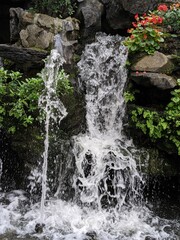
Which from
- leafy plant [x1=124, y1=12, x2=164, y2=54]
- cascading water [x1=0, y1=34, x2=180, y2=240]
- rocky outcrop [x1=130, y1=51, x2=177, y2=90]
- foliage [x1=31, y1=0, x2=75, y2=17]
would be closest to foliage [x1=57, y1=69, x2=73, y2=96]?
cascading water [x1=0, y1=34, x2=180, y2=240]

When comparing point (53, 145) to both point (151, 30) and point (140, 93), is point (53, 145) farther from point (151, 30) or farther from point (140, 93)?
point (151, 30)

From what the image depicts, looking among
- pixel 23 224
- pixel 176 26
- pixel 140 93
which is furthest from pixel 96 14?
pixel 23 224

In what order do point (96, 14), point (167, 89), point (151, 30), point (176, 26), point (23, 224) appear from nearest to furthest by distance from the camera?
point (23, 224), point (167, 89), point (151, 30), point (176, 26), point (96, 14)

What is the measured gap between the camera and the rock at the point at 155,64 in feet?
21.4

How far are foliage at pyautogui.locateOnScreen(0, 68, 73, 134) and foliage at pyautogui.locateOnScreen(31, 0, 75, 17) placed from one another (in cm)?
298

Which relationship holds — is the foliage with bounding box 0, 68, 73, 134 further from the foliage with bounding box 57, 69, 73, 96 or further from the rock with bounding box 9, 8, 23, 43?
the rock with bounding box 9, 8, 23, 43

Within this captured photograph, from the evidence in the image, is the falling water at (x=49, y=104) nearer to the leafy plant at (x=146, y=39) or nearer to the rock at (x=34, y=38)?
the rock at (x=34, y=38)

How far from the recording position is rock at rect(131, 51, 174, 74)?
21.4ft

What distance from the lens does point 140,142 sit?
22.5ft

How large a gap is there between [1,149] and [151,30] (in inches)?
171

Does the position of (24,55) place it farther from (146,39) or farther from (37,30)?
(146,39)

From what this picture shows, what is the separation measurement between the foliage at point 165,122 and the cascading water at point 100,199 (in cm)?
61

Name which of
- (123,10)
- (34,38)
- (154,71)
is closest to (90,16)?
(123,10)

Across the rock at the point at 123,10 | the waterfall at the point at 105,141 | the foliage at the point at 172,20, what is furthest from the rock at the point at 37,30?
the foliage at the point at 172,20
